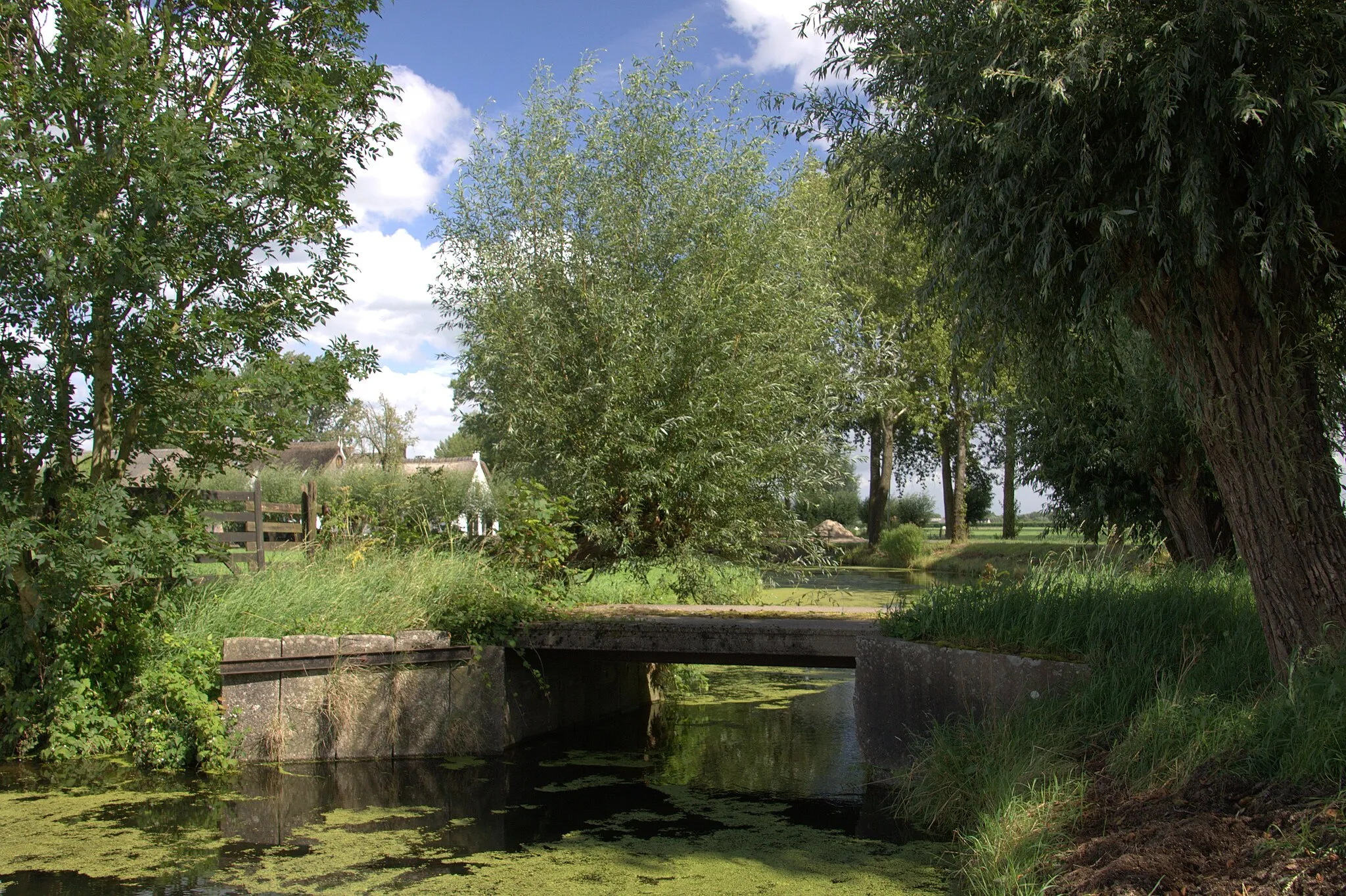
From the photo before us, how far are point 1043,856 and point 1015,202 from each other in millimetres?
3433

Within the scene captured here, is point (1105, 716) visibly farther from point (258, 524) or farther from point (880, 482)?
point (880, 482)

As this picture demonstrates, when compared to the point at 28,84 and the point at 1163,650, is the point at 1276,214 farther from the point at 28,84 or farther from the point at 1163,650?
the point at 28,84

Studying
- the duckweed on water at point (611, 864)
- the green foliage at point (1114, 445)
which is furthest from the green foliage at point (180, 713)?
the green foliage at point (1114, 445)

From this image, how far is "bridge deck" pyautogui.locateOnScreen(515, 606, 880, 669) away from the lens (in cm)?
769

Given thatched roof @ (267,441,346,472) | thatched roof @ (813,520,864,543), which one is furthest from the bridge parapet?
thatched roof @ (267,441,346,472)

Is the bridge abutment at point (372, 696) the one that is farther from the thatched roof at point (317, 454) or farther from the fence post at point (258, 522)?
the thatched roof at point (317, 454)

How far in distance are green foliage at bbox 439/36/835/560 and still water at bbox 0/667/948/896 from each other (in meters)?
3.19

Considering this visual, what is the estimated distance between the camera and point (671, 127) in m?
12.5

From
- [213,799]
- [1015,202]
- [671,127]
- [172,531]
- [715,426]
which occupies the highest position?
[671,127]

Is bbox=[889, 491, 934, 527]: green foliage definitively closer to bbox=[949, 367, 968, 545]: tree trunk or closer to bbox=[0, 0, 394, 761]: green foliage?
bbox=[949, 367, 968, 545]: tree trunk

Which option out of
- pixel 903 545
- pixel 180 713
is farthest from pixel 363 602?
pixel 903 545

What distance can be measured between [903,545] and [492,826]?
24.2 meters

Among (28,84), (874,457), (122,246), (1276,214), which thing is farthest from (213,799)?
(874,457)

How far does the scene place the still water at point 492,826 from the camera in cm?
528
